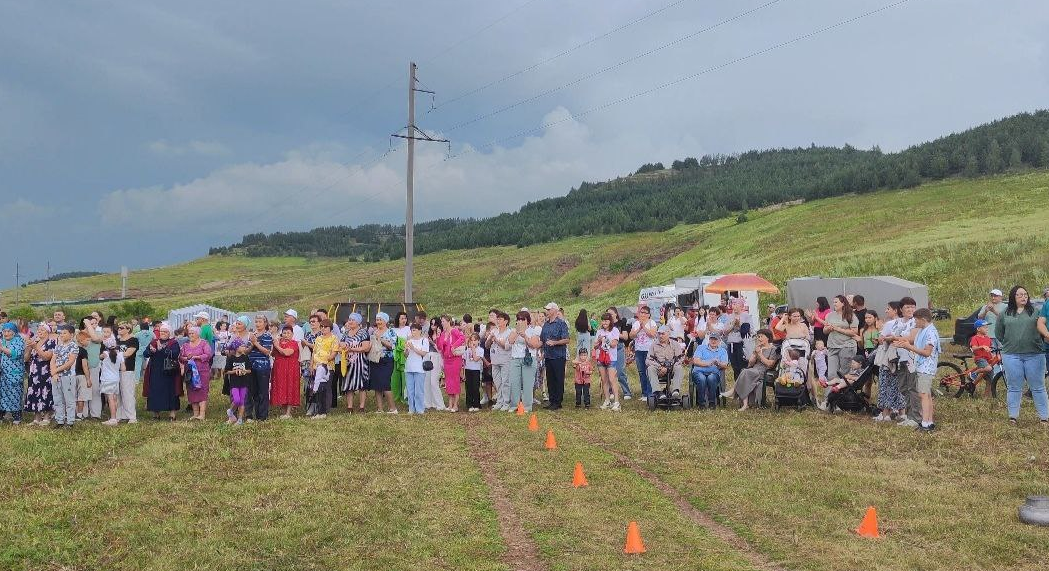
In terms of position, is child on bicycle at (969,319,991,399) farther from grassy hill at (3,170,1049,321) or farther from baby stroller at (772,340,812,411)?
grassy hill at (3,170,1049,321)

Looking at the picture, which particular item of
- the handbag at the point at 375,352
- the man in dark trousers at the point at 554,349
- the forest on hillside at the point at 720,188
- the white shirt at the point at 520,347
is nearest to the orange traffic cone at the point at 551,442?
the man in dark trousers at the point at 554,349

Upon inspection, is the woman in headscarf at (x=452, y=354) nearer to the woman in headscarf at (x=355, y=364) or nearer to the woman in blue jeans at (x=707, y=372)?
the woman in headscarf at (x=355, y=364)

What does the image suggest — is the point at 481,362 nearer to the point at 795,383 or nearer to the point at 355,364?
the point at 355,364

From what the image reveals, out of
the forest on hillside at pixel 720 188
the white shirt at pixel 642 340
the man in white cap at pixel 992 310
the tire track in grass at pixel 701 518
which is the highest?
the forest on hillside at pixel 720 188

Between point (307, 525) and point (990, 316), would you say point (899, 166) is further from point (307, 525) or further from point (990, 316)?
point (307, 525)

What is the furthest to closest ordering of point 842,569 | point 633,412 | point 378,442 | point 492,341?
point 492,341 < point 633,412 < point 378,442 < point 842,569

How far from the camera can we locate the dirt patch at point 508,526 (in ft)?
19.9

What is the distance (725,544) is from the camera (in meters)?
6.46

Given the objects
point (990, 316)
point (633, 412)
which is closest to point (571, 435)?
point (633, 412)

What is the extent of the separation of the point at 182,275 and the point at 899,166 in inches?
4129

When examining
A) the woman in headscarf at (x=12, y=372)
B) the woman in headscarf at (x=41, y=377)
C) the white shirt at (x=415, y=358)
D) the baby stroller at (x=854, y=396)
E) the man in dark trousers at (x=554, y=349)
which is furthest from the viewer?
the man in dark trousers at (x=554, y=349)

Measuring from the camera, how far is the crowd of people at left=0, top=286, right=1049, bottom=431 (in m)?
11.7

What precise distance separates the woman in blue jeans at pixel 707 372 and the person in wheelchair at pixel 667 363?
0.90ft

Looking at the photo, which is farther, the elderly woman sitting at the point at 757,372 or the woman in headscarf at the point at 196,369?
the elderly woman sitting at the point at 757,372
